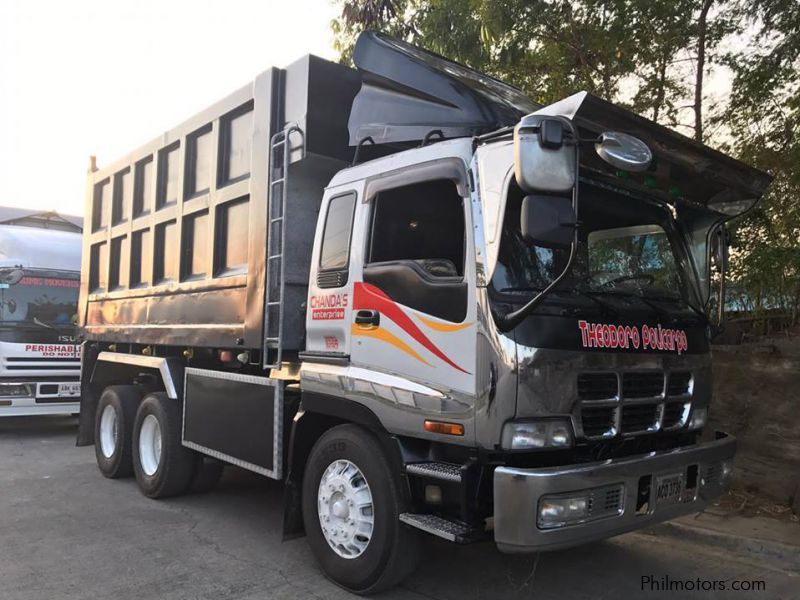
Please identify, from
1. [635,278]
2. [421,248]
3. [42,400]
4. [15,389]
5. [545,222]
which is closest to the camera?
[545,222]

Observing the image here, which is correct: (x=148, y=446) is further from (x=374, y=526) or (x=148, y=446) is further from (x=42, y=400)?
(x=42, y=400)

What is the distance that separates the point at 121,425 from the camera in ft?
22.8

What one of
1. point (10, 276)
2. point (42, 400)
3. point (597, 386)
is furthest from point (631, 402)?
point (10, 276)

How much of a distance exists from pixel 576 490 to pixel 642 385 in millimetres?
862

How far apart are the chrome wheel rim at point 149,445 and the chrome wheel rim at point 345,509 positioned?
2.82m

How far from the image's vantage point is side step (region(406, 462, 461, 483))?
11.3ft

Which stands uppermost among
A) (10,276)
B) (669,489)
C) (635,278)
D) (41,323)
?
(10,276)

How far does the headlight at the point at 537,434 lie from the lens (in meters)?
3.32

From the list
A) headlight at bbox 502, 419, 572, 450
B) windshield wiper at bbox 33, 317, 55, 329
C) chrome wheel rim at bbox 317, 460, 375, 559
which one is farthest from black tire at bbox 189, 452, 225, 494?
windshield wiper at bbox 33, 317, 55, 329

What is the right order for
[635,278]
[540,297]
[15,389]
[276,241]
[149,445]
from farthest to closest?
[15,389], [149,445], [276,241], [635,278], [540,297]

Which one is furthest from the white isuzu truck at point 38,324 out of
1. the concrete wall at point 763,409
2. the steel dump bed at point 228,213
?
the concrete wall at point 763,409

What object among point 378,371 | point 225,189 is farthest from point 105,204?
point 378,371

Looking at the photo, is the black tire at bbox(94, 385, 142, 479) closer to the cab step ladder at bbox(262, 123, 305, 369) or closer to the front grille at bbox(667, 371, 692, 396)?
the cab step ladder at bbox(262, 123, 305, 369)

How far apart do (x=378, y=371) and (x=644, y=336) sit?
4.94 feet
